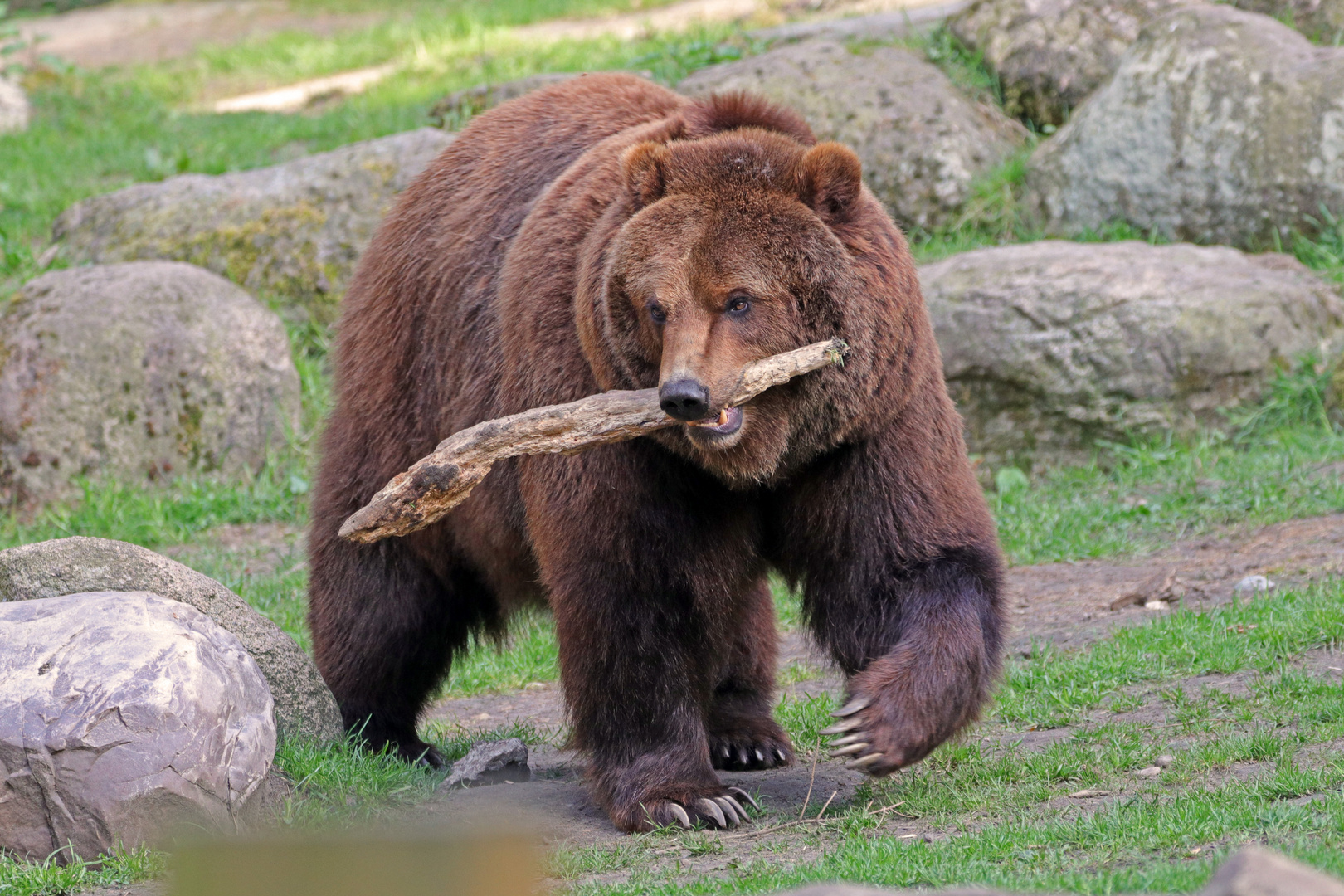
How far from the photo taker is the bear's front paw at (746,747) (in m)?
5.56

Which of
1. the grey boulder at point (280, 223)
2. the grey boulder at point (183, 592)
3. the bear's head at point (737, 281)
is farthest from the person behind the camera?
the grey boulder at point (280, 223)

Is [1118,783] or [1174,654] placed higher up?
[1118,783]

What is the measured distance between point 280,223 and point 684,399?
24.7 feet

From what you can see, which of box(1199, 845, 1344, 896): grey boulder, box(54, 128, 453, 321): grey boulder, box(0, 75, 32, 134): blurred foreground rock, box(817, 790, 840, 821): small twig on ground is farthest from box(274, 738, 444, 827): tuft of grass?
box(0, 75, 32, 134): blurred foreground rock

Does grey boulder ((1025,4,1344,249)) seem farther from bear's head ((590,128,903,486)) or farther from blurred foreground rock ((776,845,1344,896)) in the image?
blurred foreground rock ((776,845,1344,896))

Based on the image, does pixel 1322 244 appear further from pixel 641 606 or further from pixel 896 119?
pixel 641 606

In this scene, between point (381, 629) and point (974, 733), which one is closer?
point (974, 733)

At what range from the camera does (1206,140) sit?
10.2 metres

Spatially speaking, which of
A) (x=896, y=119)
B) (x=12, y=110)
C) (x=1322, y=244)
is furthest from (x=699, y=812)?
(x=12, y=110)

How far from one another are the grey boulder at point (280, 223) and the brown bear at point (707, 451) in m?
5.23

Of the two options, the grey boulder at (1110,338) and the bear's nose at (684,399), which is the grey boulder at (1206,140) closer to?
the grey boulder at (1110,338)

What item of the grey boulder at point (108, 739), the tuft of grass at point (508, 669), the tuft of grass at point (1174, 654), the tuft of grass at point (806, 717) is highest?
the grey boulder at point (108, 739)

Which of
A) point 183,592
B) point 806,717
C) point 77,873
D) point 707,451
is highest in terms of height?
point 707,451

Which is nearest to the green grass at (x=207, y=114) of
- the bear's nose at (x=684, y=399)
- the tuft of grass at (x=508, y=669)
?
the tuft of grass at (x=508, y=669)
